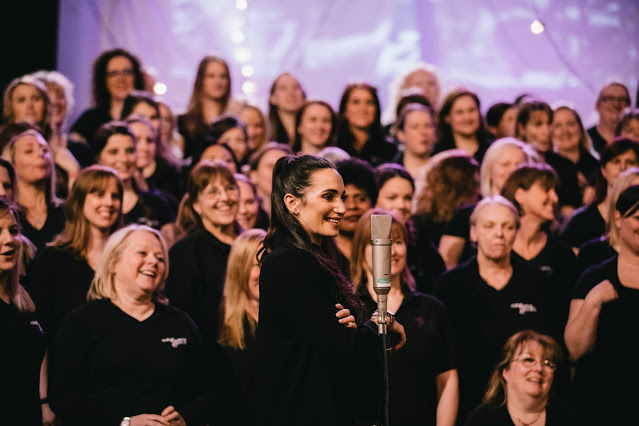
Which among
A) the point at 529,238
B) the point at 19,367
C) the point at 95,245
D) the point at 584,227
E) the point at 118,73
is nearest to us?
the point at 19,367

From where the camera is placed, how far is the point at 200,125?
745cm

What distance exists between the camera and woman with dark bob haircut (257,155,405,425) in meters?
2.87

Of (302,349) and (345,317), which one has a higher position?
(345,317)

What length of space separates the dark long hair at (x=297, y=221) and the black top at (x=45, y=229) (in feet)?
8.83

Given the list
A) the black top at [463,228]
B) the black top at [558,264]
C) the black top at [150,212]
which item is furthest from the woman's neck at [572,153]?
the black top at [150,212]

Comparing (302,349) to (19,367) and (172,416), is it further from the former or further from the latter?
(19,367)

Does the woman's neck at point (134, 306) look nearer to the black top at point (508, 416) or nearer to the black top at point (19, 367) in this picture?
the black top at point (19, 367)

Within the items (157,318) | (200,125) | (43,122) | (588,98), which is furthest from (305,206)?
(588,98)

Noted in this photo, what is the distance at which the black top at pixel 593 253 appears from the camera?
5203 millimetres

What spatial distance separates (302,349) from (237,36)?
706 cm

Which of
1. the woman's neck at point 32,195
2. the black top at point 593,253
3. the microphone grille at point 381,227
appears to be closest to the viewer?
the microphone grille at point 381,227

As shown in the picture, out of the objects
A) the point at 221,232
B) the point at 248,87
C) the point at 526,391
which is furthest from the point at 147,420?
the point at 248,87

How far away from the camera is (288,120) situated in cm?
757

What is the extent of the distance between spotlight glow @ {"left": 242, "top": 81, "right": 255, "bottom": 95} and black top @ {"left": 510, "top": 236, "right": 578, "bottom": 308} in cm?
480
